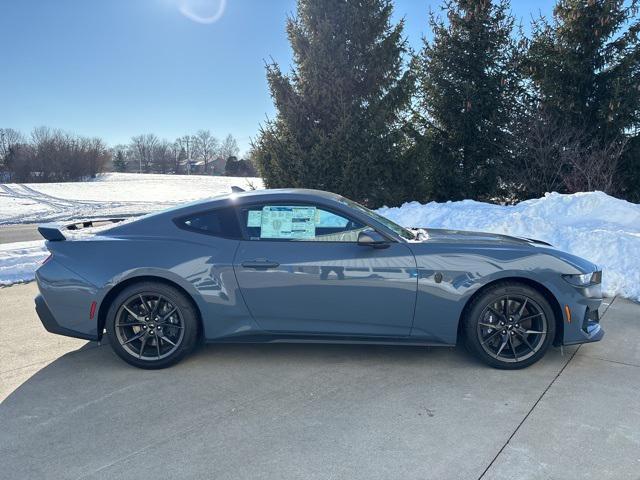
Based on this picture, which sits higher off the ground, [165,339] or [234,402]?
[165,339]

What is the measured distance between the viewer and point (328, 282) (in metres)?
3.46

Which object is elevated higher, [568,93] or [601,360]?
[568,93]

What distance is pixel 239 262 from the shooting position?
354 cm

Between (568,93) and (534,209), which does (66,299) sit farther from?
(568,93)

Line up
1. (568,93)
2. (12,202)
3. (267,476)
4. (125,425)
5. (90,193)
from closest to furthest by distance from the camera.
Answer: (267,476), (125,425), (568,93), (12,202), (90,193)

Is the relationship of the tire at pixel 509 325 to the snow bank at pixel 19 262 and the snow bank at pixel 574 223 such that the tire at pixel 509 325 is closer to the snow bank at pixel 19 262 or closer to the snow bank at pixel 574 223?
the snow bank at pixel 574 223

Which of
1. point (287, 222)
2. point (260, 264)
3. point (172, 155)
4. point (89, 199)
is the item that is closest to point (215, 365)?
point (260, 264)

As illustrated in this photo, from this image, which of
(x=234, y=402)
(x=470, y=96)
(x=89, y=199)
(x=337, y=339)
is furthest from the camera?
(x=89, y=199)

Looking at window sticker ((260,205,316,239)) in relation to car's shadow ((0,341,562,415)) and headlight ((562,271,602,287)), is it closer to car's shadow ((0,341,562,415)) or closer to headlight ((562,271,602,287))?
car's shadow ((0,341,562,415))

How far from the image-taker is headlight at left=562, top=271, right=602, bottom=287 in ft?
11.4

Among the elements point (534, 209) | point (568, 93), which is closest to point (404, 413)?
point (534, 209)

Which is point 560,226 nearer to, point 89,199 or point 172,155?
point 89,199

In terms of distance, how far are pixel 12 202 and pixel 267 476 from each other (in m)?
28.4

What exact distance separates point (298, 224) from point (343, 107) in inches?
320
